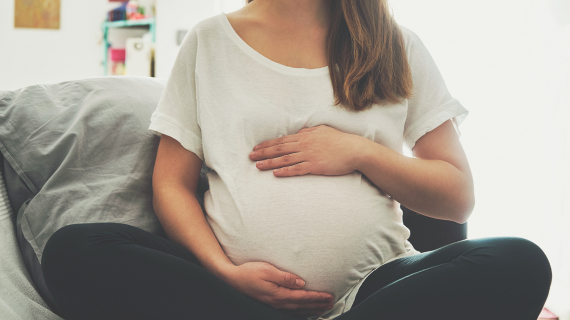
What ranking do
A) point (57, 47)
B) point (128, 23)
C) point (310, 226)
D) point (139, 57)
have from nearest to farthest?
point (310, 226) → point (139, 57) → point (128, 23) → point (57, 47)

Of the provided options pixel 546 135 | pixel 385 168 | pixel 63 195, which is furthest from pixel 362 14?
pixel 546 135

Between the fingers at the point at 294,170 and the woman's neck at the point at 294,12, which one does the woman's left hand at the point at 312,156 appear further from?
the woman's neck at the point at 294,12

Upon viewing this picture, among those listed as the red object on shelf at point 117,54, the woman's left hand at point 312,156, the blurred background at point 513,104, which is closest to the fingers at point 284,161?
the woman's left hand at point 312,156

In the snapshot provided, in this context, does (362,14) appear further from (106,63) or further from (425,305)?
(106,63)

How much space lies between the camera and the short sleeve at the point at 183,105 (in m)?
0.72

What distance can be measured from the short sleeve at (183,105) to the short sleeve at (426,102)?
1.33 feet

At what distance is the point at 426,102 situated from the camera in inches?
30.5

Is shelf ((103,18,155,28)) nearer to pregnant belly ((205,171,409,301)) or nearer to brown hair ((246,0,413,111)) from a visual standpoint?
brown hair ((246,0,413,111))

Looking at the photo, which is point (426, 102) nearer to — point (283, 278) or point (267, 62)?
point (267, 62)

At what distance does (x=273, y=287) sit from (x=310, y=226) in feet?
0.36

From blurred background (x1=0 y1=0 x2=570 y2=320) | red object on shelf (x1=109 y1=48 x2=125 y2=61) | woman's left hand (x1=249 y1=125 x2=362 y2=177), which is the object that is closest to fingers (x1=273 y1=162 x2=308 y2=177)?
woman's left hand (x1=249 y1=125 x2=362 y2=177)

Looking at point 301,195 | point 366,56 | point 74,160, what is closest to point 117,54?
point 74,160

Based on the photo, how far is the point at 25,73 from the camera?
3.37 m

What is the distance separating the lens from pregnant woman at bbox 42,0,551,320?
52cm
